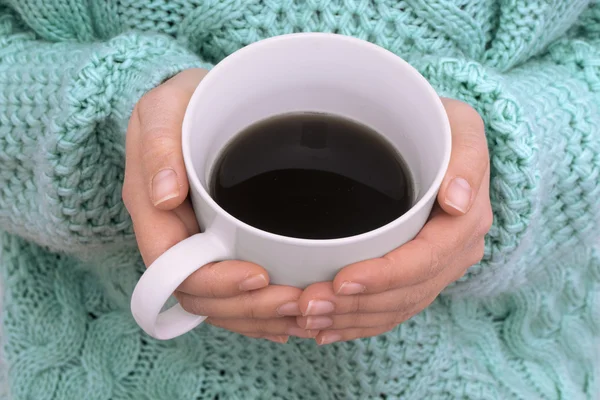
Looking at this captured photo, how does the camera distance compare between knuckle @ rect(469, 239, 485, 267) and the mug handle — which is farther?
knuckle @ rect(469, 239, 485, 267)

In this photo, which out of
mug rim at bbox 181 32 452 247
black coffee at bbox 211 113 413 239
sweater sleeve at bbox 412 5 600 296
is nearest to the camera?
mug rim at bbox 181 32 452 247

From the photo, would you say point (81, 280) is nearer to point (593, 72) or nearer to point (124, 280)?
point (124, 280)

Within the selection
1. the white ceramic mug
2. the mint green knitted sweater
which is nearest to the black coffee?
the white ceramic mug

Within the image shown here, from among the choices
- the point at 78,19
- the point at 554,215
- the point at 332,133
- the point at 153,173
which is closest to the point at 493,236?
the point at 554,215

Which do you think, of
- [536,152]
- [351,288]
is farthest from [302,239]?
[536,152]

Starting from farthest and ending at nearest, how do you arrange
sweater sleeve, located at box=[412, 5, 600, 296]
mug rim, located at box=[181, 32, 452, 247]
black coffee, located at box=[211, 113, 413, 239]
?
1. sweater sleeve, located at box=[412, 5, 600, 296]
2. black coffee, located at box=[211, 113, 413, 239]
3. mug rim, located at box=[181, 32, 452, 247]

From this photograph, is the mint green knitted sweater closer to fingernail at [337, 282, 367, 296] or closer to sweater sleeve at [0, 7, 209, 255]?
sweater sleeve at [0, 7, 209, 255]

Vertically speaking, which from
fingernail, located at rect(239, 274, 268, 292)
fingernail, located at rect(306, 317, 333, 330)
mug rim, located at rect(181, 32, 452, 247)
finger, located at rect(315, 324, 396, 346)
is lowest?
finger, located at rect(315, 324, 396, 346)
